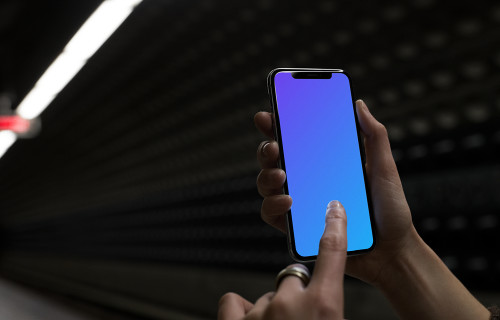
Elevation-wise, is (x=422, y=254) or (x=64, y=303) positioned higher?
(x=64, y=303)

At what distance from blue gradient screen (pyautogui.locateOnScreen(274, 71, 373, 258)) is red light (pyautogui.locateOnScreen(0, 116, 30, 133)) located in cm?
905

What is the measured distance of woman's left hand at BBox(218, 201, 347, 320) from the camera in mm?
755

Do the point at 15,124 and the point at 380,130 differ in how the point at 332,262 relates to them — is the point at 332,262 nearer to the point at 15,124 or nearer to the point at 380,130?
the point at 380,130

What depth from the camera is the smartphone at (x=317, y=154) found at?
3.79ft

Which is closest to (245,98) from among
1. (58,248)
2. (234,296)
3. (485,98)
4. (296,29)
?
(296,29)

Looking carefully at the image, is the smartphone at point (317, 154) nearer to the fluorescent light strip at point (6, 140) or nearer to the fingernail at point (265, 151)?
the fingernail at point (265, 151)

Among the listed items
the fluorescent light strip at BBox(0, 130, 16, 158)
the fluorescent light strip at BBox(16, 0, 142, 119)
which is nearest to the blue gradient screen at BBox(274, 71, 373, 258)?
the fluorescent light strip at BBox(16, 0, 142, 119)

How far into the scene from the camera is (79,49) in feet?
16.3

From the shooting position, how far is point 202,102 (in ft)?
16.3

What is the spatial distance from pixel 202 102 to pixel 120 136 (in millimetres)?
2578

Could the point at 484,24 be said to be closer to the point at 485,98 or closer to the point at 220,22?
the point at 485,98

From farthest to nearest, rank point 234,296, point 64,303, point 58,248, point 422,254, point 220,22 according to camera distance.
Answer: point 58,248 → point 64,303 → point 220,22 → point 422,254 → point 234,296

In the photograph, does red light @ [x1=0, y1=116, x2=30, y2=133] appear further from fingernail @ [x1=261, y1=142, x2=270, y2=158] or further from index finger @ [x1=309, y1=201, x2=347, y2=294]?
index finger @ [x1=309, y1=201, x2=347, y2=294]

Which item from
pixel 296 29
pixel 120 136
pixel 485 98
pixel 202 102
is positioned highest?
pixel 120 136
